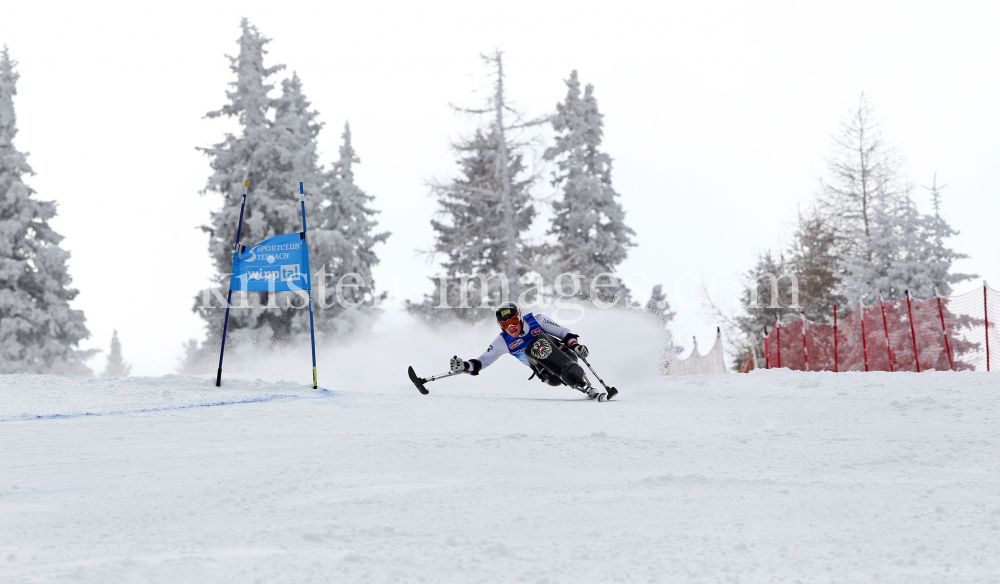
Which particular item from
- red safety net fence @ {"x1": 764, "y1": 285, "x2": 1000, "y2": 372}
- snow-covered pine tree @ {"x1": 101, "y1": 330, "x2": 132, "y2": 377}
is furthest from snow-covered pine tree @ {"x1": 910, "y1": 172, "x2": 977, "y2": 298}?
snow-covered pine tree @ {"x1": 101, "y1": 330, "x2": 132, "y2": 377}

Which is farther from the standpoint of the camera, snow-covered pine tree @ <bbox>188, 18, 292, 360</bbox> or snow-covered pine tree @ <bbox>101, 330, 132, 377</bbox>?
snow-covered pine tree @ <bbox>101, 330, 132, 377</bbox>

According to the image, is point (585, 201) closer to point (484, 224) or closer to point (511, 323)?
point (484, 224)

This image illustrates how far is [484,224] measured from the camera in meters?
32.7

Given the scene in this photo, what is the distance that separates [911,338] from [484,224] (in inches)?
693

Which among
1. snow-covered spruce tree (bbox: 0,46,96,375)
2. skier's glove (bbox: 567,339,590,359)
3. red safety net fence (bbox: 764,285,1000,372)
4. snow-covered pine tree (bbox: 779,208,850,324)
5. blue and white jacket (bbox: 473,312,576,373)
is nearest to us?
skier's glove (bbox: 567,339,590,359)

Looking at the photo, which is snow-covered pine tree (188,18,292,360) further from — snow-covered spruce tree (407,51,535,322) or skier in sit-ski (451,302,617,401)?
skier in sit-ski (451,302,617,401)

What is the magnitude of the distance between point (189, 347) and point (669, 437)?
59964mm

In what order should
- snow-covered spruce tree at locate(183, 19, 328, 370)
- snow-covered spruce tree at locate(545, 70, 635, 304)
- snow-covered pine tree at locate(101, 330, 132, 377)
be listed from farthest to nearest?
snow-covered pine tree at locate(101, 330, 132, 377), snow-covered spruce tree at locate(545, 70, 635, 304), snow-covered spruce tree at locate(183, 19, 328, 370)

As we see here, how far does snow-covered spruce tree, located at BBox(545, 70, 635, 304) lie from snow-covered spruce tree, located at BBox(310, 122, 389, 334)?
7.48m

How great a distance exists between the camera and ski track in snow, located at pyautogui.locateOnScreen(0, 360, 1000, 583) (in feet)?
10.5

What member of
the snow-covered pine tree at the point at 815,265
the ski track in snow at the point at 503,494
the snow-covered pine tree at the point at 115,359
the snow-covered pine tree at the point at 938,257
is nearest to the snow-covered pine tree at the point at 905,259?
the snow-covered pine tree at the point at 938,257

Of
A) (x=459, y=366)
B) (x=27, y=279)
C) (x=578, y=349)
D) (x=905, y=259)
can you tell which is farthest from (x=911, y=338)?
(x=27, y=279)

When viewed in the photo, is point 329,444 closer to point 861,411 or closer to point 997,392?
point 861,411

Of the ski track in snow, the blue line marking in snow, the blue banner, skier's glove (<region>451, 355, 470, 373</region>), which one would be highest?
the blue banner
